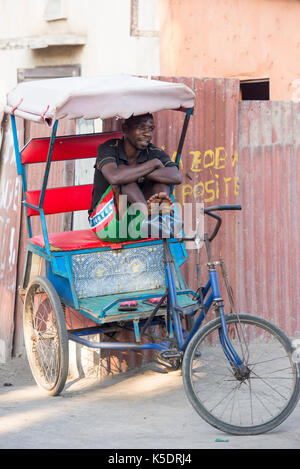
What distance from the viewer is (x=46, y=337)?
6.12 meters

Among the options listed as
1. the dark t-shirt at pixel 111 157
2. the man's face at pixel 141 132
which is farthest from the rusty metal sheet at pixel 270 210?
the man's face at pixel 141 132

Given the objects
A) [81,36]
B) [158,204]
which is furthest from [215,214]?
[81,36]

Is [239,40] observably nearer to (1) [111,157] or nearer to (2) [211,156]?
(2) [211,156]

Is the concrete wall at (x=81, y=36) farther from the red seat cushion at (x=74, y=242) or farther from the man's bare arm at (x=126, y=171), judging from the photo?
the man's bare arm at (x=126, y=171)

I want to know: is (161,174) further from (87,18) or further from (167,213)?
(87,18)

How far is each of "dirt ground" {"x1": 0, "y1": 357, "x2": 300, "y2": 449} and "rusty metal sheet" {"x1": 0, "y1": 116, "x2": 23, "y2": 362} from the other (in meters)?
1.10

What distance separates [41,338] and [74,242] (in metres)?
0.86

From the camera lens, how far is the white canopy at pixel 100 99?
544 cm

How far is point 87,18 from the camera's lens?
1184cm

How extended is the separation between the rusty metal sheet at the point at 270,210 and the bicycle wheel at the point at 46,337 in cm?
165

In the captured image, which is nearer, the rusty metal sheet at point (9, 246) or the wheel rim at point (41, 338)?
the wheel rim at point (41, 338)
